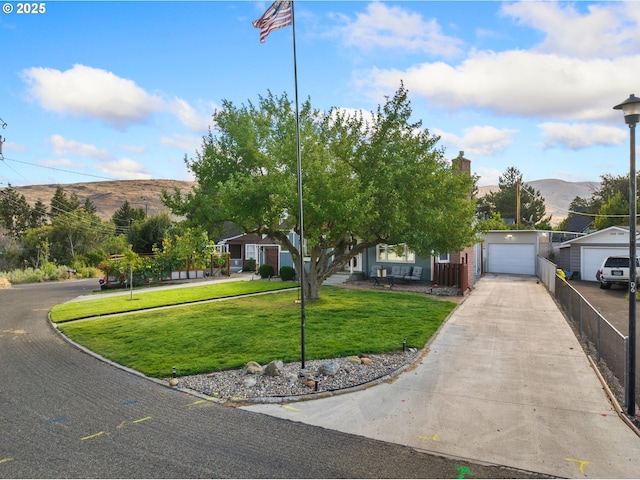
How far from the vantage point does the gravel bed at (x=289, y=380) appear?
23.6 feet

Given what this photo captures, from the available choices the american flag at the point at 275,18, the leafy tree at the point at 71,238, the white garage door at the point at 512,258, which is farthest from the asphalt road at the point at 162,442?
the leafy tree at the point at 71,238

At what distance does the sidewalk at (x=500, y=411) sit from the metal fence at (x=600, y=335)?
0.42 m

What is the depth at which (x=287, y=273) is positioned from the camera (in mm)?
25453

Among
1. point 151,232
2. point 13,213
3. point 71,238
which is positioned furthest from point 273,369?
point 13,213

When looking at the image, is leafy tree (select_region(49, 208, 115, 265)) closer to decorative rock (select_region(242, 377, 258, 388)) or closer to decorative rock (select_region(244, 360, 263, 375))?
decorative rock (select_region(244, 360, 263, 375))

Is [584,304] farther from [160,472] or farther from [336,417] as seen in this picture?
[160,472]

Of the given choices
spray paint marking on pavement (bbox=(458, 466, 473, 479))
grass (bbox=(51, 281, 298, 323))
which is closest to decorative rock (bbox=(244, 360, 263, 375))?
spray paint marking on pavement (bbox=(458, 466, 473, 479))

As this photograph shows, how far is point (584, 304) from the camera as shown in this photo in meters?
10.7

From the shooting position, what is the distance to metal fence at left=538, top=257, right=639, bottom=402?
7293mm

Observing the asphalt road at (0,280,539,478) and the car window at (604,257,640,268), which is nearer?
the asphalt road at (0,280,539,478)

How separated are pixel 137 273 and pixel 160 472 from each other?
23221 mm

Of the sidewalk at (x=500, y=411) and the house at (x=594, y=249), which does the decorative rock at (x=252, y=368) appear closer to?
the sidewalk at (x=500, y=411)

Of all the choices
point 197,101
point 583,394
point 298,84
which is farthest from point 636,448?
point 197,101

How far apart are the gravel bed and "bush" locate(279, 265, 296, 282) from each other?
652 inches
